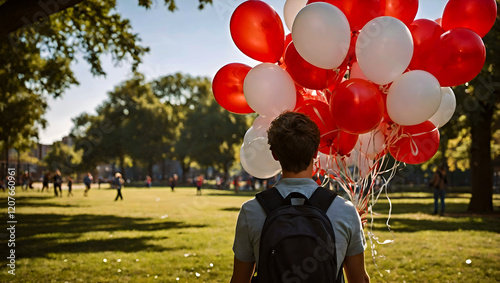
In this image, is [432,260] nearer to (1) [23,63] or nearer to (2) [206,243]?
(2) [206,243]

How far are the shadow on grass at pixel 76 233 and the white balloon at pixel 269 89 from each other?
20.8 ft

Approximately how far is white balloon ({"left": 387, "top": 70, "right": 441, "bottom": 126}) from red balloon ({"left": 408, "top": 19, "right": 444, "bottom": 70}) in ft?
0.81

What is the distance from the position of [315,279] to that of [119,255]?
7.08m

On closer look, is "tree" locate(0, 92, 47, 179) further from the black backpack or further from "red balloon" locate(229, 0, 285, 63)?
the black backpack

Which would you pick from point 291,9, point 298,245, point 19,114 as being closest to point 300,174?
point 298,245

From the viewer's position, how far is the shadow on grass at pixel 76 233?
8.98 m

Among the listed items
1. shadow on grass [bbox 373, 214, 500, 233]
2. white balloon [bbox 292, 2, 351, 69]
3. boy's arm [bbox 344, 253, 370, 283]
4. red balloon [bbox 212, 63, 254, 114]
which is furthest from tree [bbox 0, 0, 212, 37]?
shadow on grass [bbox 373, 214, 500, 233]

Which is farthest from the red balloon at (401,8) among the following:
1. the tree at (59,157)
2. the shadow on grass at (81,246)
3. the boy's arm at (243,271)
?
the tree at (59,157)

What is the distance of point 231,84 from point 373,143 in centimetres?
139

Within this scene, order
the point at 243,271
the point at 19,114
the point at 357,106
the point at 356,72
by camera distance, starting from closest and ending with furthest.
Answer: the point at 243,271 < the point at 357,106 < the point at 356,72 < the point at 19,114

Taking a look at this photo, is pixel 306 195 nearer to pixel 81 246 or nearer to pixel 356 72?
pixel 356 72

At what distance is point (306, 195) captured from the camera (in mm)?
2207

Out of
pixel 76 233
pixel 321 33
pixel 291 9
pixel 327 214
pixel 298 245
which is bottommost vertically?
pixel 76 233

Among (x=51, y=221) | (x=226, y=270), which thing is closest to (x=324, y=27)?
(x=226, y=270)
